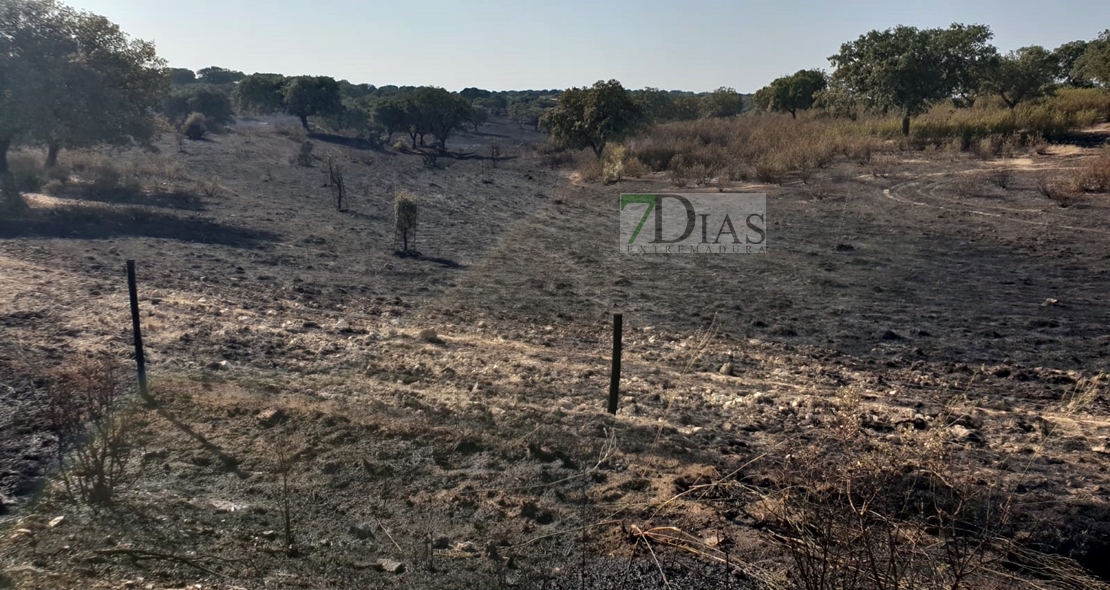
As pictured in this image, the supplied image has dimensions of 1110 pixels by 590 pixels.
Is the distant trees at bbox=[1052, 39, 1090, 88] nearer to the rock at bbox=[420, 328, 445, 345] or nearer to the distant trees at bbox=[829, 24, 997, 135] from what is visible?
the distant trees at bbox=[829, 24, 997, 135]

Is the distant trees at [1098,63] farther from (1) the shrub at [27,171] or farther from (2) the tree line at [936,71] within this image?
(1) the shrub at [27,171]

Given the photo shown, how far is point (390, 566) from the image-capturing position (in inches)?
139

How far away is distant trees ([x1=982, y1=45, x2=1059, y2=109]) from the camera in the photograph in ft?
88.5

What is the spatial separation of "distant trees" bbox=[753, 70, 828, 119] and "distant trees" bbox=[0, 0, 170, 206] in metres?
29.5

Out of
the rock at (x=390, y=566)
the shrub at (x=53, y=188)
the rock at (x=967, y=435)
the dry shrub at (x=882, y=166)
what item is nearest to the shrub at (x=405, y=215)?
the shrub at (x=53, y=188)

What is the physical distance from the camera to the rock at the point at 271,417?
5.21 meters

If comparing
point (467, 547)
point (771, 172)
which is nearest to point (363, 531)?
point (467, 547)

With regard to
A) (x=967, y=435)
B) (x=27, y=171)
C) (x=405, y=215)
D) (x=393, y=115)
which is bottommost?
(x=967, y=435)

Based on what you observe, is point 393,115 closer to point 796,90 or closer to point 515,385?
point 796,90

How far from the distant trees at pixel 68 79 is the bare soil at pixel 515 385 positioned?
2.15m

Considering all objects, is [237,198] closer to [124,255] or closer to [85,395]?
[124,255]

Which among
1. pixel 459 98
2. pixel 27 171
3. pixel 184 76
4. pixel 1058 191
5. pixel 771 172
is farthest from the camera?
pixel 184 76

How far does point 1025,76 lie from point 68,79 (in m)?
30.3

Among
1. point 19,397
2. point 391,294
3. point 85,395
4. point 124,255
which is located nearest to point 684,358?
point 391,294
